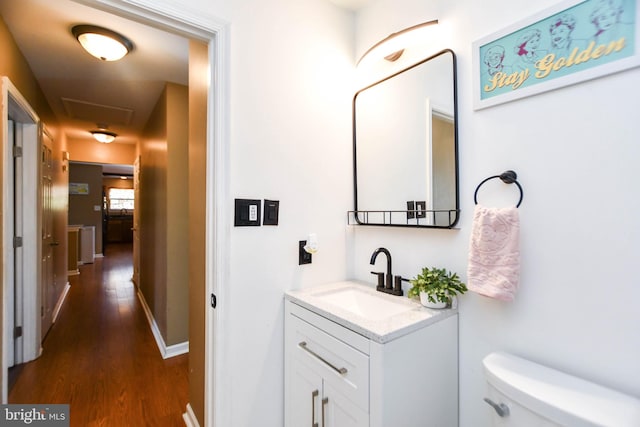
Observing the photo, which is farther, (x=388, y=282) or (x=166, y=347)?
(x=166, y=347)

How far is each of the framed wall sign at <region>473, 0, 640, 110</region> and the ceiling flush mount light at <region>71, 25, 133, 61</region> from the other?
2259 mm

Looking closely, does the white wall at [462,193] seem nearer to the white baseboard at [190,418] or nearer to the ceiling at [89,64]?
the white baseboard at [190,418]

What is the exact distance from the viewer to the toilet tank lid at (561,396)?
725mm

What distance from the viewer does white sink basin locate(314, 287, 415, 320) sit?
136 centimetres

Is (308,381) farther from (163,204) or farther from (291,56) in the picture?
(163,204)

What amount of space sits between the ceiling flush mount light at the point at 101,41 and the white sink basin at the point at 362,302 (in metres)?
2.20

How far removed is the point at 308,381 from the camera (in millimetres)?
1229

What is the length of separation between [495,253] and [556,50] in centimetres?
71

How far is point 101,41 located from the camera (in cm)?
195

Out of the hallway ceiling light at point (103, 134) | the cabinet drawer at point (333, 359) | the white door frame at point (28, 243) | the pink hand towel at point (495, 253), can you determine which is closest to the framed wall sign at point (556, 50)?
the pink hand towel at point (495, 253)

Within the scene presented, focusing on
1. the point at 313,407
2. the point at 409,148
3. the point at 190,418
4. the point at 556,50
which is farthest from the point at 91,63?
the point at 556,50

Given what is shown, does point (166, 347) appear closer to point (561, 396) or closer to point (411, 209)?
point (411, 209)

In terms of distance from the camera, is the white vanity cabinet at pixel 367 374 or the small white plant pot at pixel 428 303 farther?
the small white plant pot at pixel 428 303

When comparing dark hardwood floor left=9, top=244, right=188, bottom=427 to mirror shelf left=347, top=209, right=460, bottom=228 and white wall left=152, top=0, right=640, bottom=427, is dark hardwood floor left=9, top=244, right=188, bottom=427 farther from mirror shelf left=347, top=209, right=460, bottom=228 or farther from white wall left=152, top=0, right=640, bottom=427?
mirror shelf left=347, top=209, right=460, bottom=228
